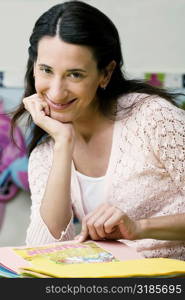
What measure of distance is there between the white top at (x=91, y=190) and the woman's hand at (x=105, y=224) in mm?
424

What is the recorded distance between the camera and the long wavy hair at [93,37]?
1.41 m

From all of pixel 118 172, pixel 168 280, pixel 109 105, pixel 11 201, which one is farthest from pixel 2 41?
pixel 168 280

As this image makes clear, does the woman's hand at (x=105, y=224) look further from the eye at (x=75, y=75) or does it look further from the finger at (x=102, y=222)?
the eye at (x=75, y=75)

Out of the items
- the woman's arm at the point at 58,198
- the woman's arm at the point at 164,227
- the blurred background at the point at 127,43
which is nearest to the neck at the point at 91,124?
the woman's arm at the point at 58,198

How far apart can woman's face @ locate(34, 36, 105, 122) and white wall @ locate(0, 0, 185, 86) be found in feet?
3.83

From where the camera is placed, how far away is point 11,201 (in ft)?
8.89

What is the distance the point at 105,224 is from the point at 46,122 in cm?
53

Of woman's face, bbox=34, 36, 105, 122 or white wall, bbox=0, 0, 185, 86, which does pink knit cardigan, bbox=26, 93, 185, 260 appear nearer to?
woman's face, bbox=34, 36, 105, 122

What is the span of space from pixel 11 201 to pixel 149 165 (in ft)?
4.50

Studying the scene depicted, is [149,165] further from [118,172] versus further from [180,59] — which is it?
[180,59]

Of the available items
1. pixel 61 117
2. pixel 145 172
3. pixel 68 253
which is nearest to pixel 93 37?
pixel 61 117

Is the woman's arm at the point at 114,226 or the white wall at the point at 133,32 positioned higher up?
the white wall at the point at 133,32

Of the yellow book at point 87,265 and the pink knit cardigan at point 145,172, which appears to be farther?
the pink knit cardigan at point 145,172

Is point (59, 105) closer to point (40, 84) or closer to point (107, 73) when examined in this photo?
point (40, 84)
